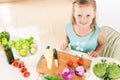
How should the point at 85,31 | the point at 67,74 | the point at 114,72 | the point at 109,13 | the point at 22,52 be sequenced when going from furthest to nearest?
the point at 109,13
the point at 85,31
the point at 22,52
the point at 67,74
the point at 114,72

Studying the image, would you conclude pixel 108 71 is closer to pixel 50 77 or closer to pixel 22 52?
pixel 50 77

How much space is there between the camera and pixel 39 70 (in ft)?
3.85

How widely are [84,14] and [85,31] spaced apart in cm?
19

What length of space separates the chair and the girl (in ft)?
0.10

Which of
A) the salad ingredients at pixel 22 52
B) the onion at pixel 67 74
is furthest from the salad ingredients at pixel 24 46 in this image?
the onion at pixel 67 74

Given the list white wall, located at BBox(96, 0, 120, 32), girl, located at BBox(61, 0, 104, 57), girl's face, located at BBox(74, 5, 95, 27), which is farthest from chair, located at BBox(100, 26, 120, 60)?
white wall, located at BBox(96, 0, 120, 32)

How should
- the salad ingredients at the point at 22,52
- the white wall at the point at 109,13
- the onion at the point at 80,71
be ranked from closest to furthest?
the onion at the point at 80,71 → the salad ingredients at the point at 22,52 → the white wall at the point at 109,13

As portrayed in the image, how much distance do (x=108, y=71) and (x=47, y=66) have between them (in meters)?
0.33

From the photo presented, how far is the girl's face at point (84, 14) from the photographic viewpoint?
3.96 feet

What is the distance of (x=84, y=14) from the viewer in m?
1.21

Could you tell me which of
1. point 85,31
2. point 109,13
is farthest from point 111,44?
point 109,13

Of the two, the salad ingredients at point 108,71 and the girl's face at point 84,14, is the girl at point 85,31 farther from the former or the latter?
the salad ingredients at point 108,71

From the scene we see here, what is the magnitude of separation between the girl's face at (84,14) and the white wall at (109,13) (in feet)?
3.32

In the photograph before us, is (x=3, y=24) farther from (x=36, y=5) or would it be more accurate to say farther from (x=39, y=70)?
(x=39, y=70)
